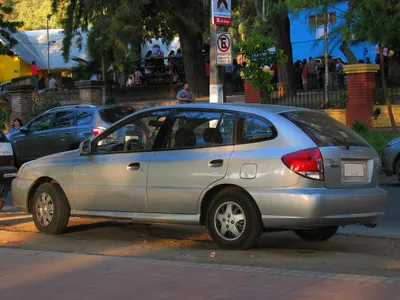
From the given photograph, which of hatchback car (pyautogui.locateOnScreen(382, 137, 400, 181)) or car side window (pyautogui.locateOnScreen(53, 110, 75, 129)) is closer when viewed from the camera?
hatchback car (pyautogui.locateOnScreen(382, 137, 400, 181))

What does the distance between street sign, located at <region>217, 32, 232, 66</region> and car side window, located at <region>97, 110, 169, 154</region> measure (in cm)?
505

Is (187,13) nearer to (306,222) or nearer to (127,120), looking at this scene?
(127,120)

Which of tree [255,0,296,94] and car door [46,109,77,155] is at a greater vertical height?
tree [255,0,296,94]

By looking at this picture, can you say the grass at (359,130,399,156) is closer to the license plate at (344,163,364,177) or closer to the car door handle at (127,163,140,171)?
the license plate at (344,163,364,177)

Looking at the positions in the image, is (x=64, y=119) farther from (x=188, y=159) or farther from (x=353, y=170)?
(x=353, y=170)

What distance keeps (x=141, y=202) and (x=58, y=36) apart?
53378 mm

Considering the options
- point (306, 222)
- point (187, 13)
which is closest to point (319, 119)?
point (306, 222)

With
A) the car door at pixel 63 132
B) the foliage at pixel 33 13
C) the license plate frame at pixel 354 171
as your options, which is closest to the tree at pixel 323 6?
the car door at pixel 63 132

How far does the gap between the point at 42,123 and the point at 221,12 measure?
6.72 metres

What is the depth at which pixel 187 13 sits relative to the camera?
26484 millimetres

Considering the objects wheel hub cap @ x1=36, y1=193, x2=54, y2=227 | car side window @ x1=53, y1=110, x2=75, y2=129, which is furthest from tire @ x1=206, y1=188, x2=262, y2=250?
car side window @ x1=53, y1=110, x2=75, y2=129

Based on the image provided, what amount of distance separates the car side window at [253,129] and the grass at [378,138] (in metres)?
11.2

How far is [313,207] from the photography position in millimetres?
7094

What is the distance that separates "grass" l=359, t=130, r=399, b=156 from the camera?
18.7 m
